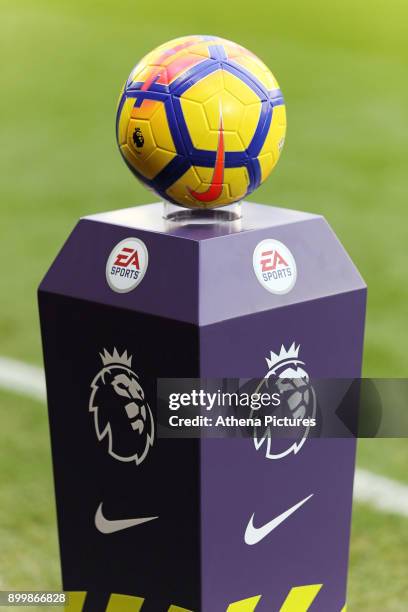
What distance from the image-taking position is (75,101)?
15.3 metres

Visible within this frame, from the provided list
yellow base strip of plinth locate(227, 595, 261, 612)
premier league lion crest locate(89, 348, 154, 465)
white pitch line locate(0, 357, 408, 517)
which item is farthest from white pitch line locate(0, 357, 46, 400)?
yellow base strip of plinth locate(227, 595, 261, 612)

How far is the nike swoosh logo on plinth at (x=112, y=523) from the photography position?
141 inches

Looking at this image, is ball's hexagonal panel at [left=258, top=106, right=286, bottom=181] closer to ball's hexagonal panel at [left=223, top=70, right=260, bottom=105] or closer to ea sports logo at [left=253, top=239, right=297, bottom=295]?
ball's hexagonal panel at [left=223, top=70, right=260, bottom=105]

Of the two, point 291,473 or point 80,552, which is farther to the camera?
point 80,552

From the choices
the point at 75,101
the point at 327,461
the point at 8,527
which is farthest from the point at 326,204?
the point at 327,461

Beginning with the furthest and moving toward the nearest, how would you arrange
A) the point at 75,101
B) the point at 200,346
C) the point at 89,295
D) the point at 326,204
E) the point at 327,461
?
the point at 75,101
the point at 326,204
the point at 327,461
the point at 89,295
the point at 200,346

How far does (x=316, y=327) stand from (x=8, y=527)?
260 cm

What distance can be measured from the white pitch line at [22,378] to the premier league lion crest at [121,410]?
332 centimetres

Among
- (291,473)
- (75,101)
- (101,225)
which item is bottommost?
(291,473)

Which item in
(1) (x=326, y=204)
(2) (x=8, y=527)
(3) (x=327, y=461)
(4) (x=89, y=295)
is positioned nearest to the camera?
(4) (x=89, y=295)

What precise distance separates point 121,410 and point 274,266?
729 mm

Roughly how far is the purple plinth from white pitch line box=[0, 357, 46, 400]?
314cm

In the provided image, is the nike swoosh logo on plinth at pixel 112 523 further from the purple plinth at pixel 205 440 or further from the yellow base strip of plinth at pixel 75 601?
the yellow base strip of plinth at pixel 75 601

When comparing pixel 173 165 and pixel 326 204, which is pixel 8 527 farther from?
pixel 326 204
